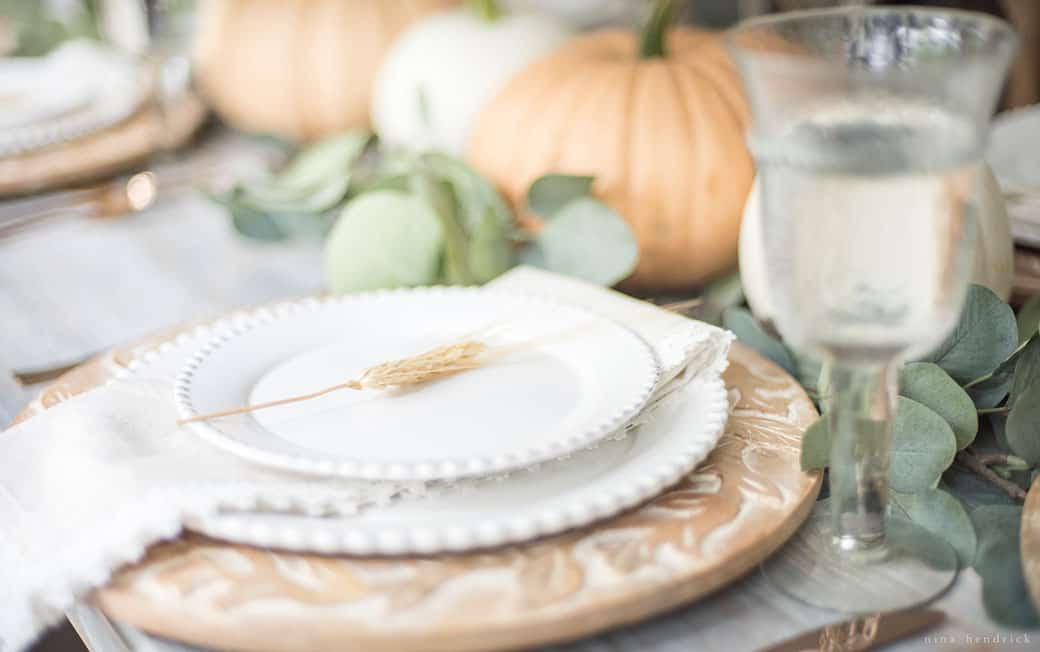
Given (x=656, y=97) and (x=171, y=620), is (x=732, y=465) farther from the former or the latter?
(x=656, y=97)

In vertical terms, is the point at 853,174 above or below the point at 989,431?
above

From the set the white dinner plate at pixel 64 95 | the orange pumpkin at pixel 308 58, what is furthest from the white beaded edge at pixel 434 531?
the orange pumpkin at pixel 308 58

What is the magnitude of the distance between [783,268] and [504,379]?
0.20 m

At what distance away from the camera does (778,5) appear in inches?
89.3

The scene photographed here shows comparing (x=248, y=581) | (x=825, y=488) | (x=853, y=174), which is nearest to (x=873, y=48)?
(x=853, y=174)

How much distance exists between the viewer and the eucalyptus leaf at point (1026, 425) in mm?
584

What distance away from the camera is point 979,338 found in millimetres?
631

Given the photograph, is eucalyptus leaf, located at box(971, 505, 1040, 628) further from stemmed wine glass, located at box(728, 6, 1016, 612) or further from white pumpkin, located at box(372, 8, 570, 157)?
white pumpkin, located at box(372, 8, 570, 157)

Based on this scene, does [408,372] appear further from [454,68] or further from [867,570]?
[454,68]

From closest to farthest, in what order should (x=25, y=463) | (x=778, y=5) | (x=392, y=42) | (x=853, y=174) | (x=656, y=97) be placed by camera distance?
(x=853, y=174) < (x=25, y=463) < (x=656, y=97) < (x=392, y=42) < (x=778, y=5)

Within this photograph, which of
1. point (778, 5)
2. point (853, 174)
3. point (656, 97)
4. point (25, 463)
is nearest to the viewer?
point (853, 174)

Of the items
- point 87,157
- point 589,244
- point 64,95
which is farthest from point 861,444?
point 64,95

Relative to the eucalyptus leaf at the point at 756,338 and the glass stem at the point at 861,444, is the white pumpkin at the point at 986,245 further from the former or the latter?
the glass stem at the point at 861,444

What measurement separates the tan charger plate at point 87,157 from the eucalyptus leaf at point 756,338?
0.71 metres
